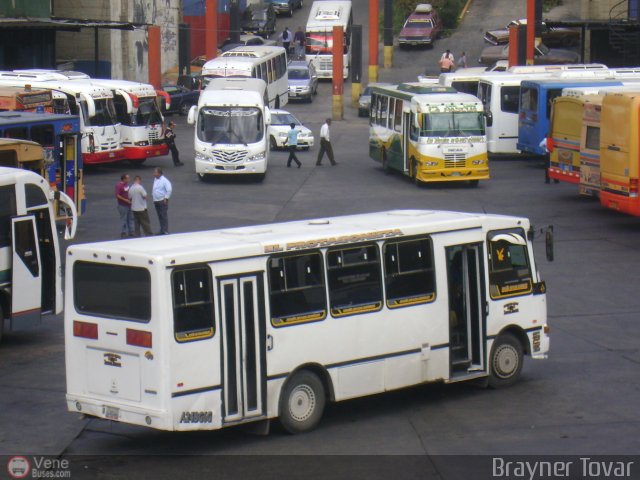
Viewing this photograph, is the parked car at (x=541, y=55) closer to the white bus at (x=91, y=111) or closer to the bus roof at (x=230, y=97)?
the bus roof at (x=230, y=97)

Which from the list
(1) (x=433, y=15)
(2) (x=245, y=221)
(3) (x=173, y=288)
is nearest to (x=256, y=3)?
(1) (x=433, y=15)

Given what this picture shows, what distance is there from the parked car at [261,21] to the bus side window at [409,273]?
62.5 meters

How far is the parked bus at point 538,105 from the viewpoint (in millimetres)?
39375

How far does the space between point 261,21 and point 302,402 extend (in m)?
64.4

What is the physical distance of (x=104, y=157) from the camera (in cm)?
3791

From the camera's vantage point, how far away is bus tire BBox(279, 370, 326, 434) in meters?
13.2

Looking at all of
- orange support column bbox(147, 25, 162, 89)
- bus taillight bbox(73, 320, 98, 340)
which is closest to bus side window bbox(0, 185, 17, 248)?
bus taillight bbox(73, 320, 98, 340)

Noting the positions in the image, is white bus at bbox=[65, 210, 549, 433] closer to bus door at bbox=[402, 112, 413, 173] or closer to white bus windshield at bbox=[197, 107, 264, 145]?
bus door at bbox=[402, 112, 413, 173]

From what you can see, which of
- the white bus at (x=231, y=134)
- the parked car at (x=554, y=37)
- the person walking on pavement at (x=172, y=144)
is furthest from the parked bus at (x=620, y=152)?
the parked car at (x=554, y=37)

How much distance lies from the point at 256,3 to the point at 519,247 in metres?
71.2

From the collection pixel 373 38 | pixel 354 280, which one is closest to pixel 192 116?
pixel 354 280

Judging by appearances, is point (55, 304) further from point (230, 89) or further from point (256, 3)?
point (256, 3)

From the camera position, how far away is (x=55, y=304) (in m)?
18.6

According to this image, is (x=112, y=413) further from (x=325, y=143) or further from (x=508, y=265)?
(x=325, y=143)
